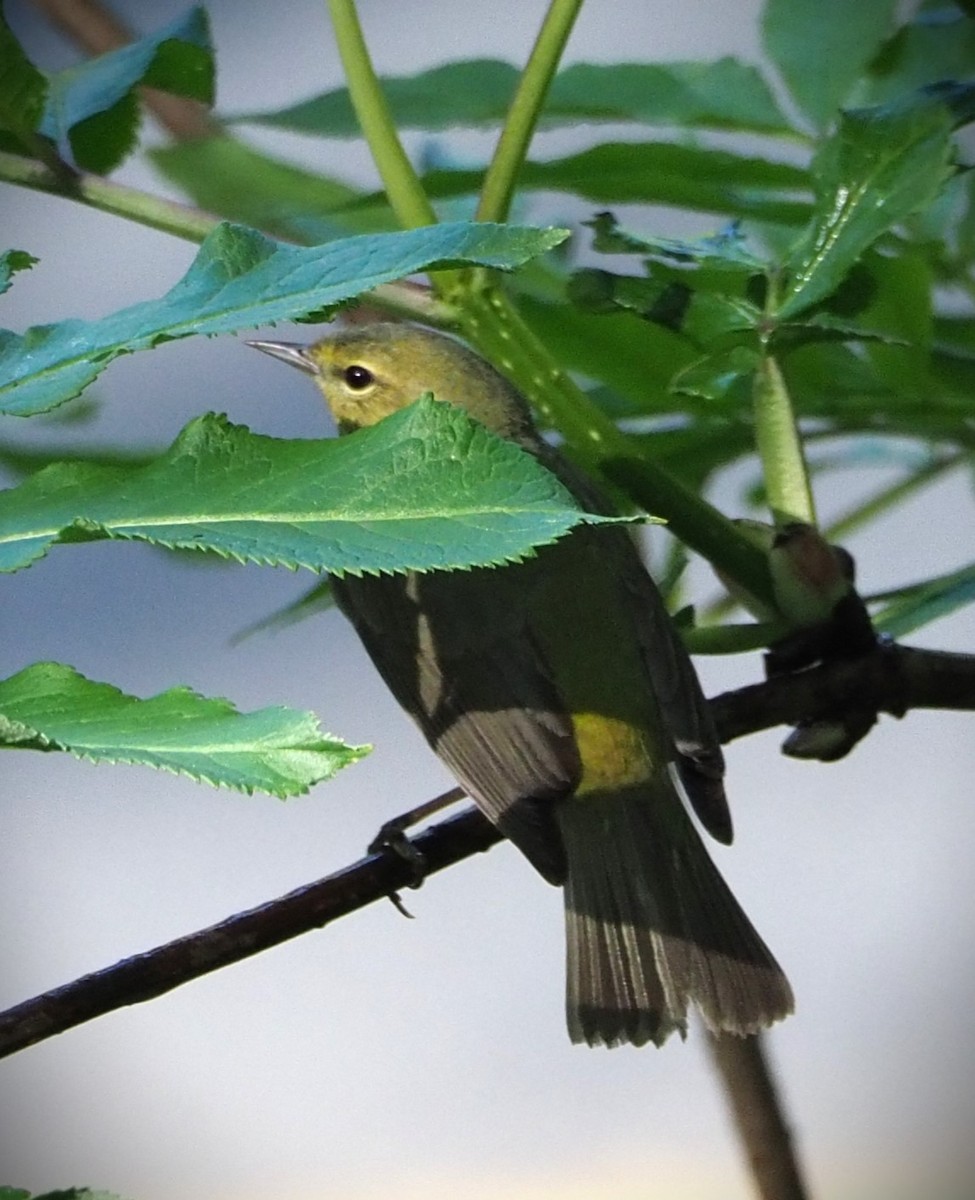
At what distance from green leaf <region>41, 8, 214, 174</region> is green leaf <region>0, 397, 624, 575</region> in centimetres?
43

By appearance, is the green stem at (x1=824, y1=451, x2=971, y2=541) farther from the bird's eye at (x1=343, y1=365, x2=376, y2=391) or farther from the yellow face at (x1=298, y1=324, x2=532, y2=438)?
the bird's eye at (x1=343, y1=365, x2=376, y2=391)

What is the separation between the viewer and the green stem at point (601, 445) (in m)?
0.76

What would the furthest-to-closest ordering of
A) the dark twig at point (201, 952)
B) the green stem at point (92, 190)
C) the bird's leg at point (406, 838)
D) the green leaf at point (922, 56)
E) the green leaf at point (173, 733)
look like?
the green leaf at point (922, 56) → the green stem at point (92, 190) → the bird's leg at point (406, 838) → the dark twig at point (201, 952) → the green leaf at point (173, 733)

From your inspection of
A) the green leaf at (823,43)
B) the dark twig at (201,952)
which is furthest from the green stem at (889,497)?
the dark twig at (201,952)

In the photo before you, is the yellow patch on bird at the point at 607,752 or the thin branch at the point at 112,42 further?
the thin branch at the point at 112,42

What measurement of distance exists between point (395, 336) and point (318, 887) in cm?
60

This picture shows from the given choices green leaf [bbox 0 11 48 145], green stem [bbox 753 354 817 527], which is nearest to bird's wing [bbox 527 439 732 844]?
green stem [bbox 753 354 817 527]

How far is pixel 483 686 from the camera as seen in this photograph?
937mm

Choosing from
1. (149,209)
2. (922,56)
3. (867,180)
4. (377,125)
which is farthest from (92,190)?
(922,56)

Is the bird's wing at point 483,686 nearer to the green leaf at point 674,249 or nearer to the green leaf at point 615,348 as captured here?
the green leaf at point 615,348

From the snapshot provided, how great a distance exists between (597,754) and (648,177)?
35 cm

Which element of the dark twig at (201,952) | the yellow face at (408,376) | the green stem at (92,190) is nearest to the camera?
the dark twig at (201,952)

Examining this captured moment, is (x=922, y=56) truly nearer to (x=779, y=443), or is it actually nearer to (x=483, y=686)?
(x=779, y=443)

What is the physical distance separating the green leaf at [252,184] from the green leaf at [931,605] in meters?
0.43
